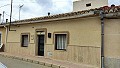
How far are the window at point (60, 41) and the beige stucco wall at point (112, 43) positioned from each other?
419cm

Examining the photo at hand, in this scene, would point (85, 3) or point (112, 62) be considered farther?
point (85, 3)

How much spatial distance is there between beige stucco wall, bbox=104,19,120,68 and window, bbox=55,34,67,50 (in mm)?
4186

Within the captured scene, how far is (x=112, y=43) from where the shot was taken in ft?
36.9

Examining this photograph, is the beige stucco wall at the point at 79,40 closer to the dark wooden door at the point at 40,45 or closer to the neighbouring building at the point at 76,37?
the neighbouring building at the point at 76,37

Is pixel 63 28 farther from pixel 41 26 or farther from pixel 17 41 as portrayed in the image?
pixel 17 41

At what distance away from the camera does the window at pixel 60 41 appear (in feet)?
49.9

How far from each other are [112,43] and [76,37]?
2.97 metres

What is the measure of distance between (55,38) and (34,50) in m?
3.23

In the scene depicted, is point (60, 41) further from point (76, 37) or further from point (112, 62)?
point (112, 62)

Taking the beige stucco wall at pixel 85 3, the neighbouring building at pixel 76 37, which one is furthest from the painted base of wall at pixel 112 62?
the beige stucco wall at pixel 85 3

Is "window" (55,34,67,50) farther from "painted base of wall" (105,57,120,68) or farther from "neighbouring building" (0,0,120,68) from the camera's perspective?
"painted base of wall" (105,57,120,68)

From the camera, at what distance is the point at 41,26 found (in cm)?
1725

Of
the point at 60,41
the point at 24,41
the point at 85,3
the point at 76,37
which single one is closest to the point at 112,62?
the point at 76,37

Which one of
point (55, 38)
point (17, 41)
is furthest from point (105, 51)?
point (17, 41)
